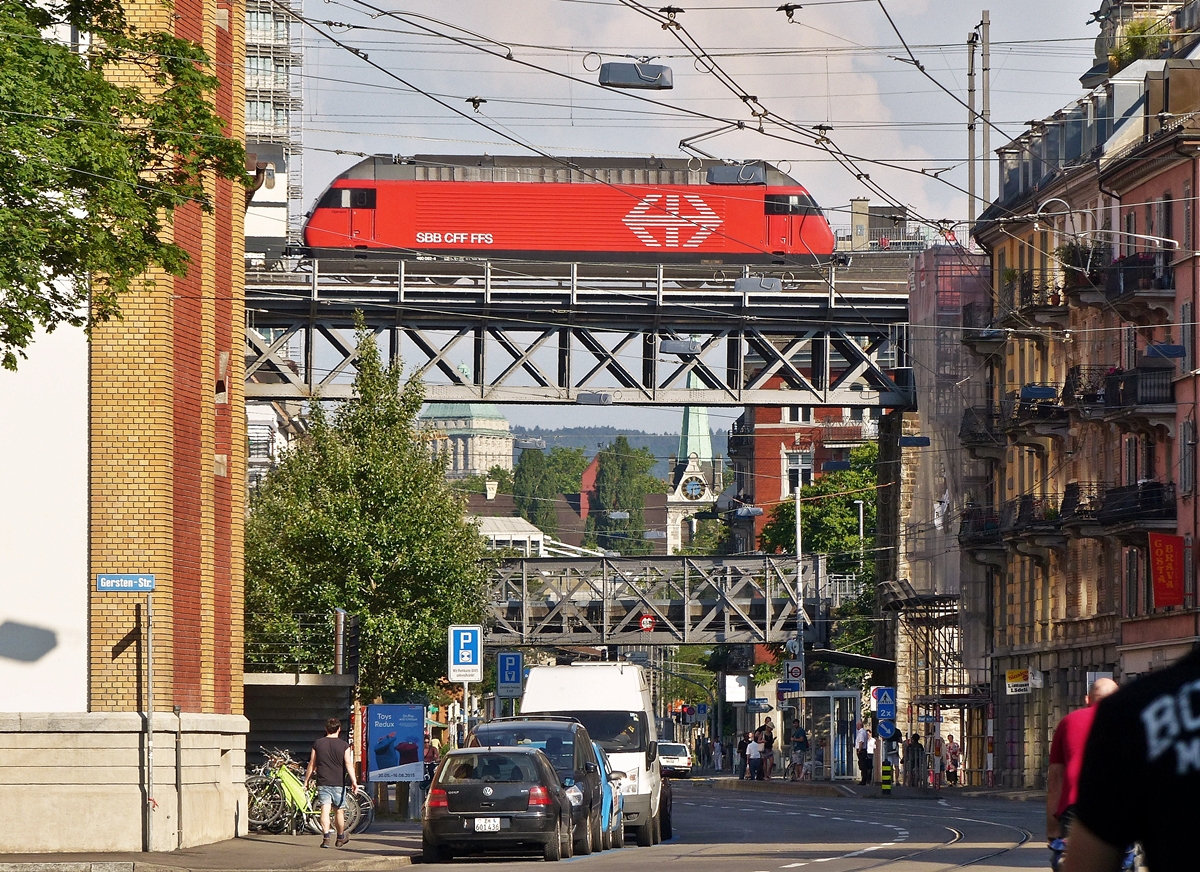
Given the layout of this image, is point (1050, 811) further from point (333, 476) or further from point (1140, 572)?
point (1140, 572)

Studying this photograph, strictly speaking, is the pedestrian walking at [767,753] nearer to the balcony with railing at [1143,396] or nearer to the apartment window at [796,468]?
the balcony with railing at [1143,396]

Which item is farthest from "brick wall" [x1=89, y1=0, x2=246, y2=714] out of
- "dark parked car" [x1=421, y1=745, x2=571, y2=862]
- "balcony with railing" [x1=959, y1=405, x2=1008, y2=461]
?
"balcony with railing" [x1=959, y1=405, x2=1008, y2=461]

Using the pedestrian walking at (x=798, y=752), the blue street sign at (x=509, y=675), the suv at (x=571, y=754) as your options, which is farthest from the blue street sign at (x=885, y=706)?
the suv at (x=571, y=754)

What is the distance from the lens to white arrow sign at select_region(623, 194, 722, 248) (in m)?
55.6

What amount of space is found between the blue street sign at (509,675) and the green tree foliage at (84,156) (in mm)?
16414

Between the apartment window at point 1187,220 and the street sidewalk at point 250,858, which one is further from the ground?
the apartment window at point 1187,220

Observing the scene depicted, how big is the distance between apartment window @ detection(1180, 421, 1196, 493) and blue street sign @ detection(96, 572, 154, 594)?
32394 mm

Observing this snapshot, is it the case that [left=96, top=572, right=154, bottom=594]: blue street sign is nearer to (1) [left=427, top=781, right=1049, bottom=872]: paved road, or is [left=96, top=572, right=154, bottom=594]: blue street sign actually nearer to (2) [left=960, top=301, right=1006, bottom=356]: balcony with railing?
(1) [left=427, top=781, right=1049, bottom=872]: paved road

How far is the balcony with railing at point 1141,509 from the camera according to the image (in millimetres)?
49625

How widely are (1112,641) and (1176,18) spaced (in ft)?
61.4

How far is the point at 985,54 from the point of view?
194 feet

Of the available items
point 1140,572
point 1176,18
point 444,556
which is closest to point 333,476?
point 444,556

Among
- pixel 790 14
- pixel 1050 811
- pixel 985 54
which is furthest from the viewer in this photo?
pixel 985 54

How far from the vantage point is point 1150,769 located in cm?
345
